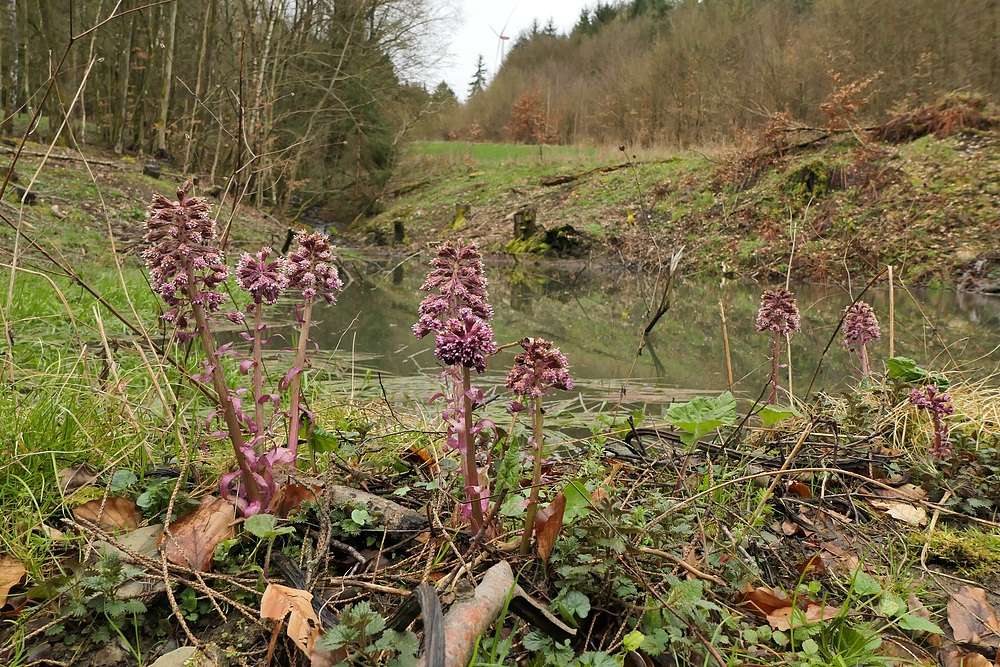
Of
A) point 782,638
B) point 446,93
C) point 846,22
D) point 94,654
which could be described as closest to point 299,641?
point 94,654

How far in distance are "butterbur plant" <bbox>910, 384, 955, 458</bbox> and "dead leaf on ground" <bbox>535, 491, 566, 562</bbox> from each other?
1532 mm

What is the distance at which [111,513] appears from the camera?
57.2 inches

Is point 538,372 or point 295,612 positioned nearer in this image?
point 295,612

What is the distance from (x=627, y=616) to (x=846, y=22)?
742 inches

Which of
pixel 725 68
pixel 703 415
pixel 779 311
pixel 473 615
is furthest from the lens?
pixel 725 68

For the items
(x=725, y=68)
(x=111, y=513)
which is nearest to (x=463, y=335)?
(x=111, y=513)

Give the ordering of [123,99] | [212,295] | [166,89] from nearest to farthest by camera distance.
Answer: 1. [212,295]
2. [166,89]
3. [123,99]

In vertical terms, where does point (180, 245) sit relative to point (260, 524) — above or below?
above

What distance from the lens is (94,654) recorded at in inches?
44.8

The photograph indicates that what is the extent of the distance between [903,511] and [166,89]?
18.9 meters

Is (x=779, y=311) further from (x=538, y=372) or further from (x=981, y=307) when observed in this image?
(x=981, y=307)

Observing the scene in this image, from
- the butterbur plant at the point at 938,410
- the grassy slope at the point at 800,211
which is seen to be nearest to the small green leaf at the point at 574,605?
the butterbur plant at the point at 938,410

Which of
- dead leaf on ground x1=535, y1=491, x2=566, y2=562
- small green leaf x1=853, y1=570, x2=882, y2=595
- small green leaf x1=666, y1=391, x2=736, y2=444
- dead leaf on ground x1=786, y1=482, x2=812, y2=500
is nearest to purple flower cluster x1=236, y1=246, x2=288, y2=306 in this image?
dead leaf on ground x1=535, y1=491, x2=566, y2=562

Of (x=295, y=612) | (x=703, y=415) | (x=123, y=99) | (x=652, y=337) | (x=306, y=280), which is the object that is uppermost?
(x=123, y=99)
